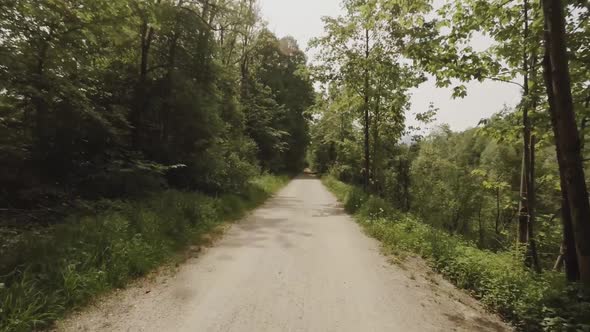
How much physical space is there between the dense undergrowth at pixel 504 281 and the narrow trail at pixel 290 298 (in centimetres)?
33

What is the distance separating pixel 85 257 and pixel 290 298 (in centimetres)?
335

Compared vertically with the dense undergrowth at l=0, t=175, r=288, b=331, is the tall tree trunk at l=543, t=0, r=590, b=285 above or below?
above

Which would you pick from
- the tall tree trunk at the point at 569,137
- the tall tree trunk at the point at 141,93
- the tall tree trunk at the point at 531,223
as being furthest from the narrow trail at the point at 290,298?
the tall tree trunk at the point at 141,93

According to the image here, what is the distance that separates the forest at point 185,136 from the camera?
430 cm

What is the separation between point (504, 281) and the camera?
5.13m

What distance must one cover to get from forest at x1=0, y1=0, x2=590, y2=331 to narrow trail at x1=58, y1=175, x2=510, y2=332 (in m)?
0.53

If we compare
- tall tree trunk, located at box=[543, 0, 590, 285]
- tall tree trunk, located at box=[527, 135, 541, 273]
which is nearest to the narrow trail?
tall tree trunk, located at box=[543, 0, 590, 285]

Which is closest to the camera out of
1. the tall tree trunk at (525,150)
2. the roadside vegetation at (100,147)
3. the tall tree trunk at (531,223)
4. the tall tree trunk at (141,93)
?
the roadside vegetation at (100,147)

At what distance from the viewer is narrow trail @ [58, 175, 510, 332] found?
4.05 m

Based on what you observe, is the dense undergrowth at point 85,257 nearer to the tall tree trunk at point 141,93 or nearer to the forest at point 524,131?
the tall tree trunk at point 141,93

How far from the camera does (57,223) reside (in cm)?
615

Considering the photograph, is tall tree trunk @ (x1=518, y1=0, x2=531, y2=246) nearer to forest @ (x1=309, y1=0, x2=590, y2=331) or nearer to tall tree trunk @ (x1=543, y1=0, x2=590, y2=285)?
forest @ (x1=309, y1=0, x2=590, y2=331)

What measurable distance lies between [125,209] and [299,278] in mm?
4539

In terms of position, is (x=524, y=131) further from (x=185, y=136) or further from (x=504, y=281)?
(x=185, y=136)
